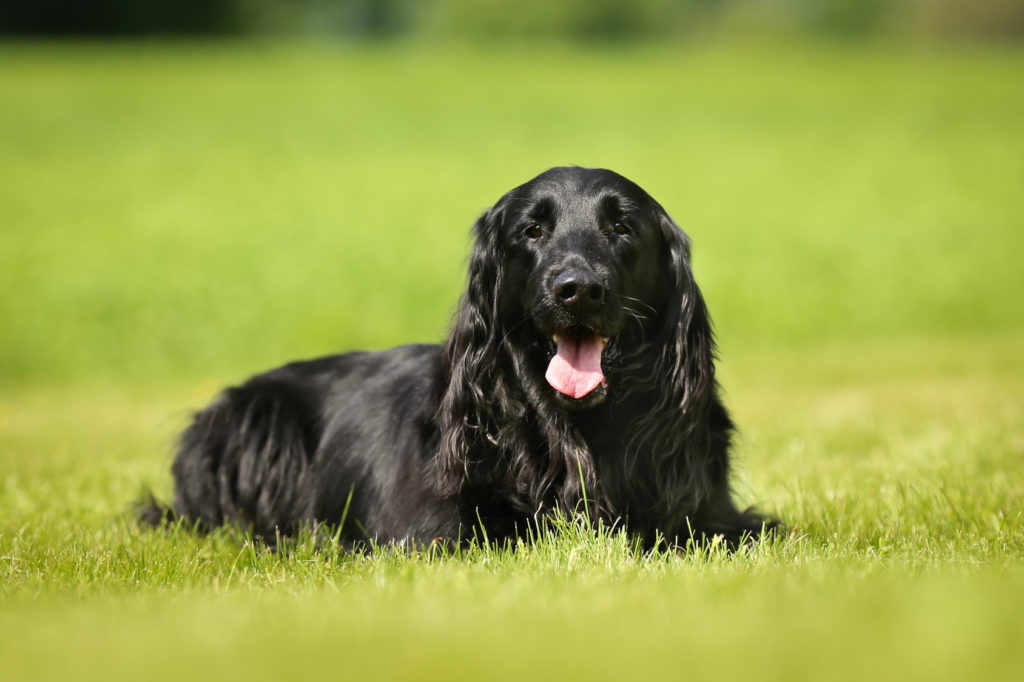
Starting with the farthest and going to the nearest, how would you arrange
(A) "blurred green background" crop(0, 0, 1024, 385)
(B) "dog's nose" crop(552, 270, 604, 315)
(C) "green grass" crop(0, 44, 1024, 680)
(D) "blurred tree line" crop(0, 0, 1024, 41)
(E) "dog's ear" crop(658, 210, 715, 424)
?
(D) "blurred tree line" crop(0, 0, 1024, 41)
(A) "blurred green background" crop(0, 0, 1024, 385)
(E) "dog's ear" crop(658, 210, 715, 424)
(B) "dog's nose" crop(552, 270, 604, 315)
(C) "green grass" crop(0, 44, 1024, 680)

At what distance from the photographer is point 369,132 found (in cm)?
2617

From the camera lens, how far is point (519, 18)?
59.8 metres

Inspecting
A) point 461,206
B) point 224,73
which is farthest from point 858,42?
point 461,206

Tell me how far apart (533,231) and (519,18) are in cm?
5855

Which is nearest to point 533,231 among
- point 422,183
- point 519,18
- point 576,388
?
point 576,388

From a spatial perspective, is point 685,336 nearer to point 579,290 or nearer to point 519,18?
point 579,290

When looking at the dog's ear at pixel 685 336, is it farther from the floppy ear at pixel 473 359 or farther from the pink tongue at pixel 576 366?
the floppy ear at pixel 473 359

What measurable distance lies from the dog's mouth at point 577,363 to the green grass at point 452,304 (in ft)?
1.62

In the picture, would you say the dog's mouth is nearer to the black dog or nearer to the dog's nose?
the black dog

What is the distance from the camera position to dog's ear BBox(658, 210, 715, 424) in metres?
3.94

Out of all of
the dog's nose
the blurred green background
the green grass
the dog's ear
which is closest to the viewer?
the green grass

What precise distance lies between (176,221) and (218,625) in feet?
50.1

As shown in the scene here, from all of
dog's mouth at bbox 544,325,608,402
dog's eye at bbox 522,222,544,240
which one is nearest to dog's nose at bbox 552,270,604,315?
dog's mouth at bbox 544,325,608,402

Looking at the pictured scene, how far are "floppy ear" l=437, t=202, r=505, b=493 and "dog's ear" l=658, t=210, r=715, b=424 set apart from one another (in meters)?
0.65
